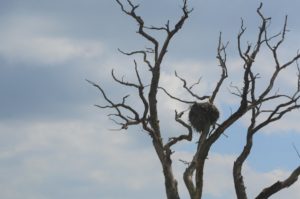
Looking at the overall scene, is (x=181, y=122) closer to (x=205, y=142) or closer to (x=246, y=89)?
(x=205, y=142)

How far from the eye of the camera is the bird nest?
15.1 meters

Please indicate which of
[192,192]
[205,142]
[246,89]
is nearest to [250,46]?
[246,89]

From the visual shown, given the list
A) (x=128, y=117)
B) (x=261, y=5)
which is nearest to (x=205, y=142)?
(x=128, y=117)

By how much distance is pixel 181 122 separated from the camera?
14.3 m

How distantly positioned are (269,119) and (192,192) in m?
2.17

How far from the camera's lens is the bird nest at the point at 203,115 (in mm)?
15052

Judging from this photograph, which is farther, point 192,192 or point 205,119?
point 205,119

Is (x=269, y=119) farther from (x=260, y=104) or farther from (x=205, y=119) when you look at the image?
(x=205, y=119)

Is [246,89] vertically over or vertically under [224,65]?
under

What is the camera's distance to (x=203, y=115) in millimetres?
15102

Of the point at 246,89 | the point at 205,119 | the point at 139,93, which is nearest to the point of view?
the point at 246,89

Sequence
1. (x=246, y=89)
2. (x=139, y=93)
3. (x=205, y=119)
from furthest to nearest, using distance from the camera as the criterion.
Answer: (x=205, y=119) → (x=139, y=93) → (x=246, y=89)

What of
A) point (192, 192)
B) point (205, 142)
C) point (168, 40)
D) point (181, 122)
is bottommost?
point (192, 192)

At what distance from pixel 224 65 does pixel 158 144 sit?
2.23 meters
